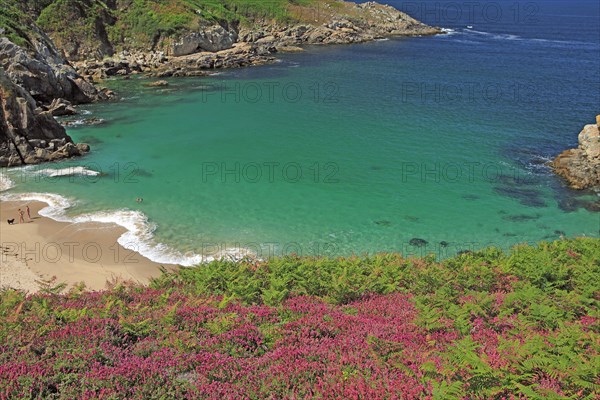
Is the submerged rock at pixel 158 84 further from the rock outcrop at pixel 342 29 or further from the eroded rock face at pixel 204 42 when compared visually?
the rock outcrop at pixel 342 29

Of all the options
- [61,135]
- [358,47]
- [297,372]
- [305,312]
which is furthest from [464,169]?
[358,47]

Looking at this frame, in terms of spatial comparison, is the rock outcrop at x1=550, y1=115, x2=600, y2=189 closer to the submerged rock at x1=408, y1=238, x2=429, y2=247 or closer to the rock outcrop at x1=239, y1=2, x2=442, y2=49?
the submerged rock at x1=408, y1=238, x2=429, y2=247

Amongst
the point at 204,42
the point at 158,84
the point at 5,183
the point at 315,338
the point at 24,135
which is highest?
the point at 204,42

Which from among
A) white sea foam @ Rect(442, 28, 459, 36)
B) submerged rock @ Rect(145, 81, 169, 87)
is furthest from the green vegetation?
white sea foam @ Rect(442, 28, 459, 36)

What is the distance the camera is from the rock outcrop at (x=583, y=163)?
40469 millimetres

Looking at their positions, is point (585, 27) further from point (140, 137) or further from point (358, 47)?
point (140, 137)

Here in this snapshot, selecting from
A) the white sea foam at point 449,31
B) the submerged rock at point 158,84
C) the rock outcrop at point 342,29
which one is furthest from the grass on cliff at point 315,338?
the white sea foam at point 449,31

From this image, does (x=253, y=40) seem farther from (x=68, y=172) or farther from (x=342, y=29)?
(x=68, y=172)

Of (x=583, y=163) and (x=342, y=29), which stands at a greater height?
(x=342, y=29)

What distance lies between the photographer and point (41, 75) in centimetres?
6359

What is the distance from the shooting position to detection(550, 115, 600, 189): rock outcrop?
40469mm

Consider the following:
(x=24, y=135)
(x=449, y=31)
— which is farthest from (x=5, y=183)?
(x=449, y=31)

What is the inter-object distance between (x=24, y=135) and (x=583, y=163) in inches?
2127

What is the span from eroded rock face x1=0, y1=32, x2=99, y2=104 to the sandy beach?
113 feet
